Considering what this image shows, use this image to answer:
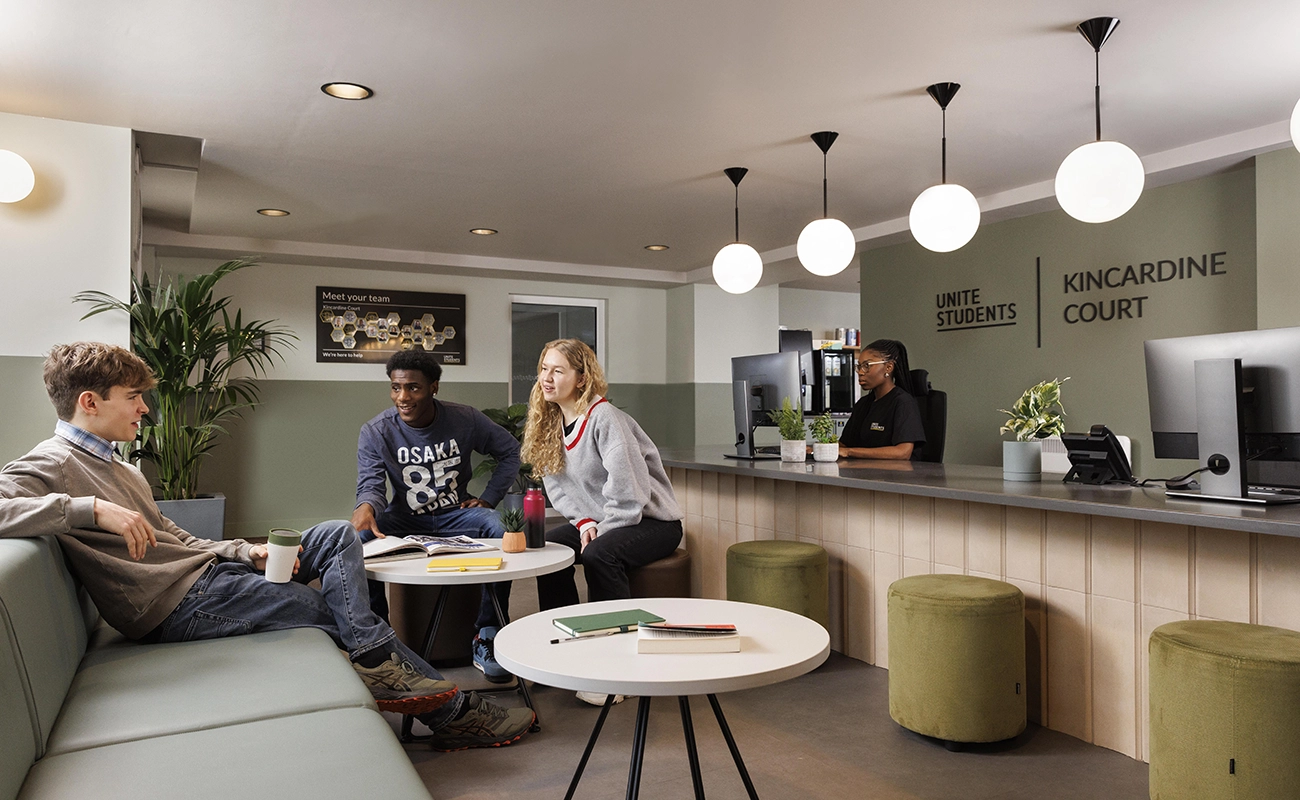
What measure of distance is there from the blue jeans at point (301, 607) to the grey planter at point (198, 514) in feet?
5.97

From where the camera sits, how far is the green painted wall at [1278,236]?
4.16 meters

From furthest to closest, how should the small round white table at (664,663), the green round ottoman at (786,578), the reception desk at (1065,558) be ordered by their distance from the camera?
the green round ottoman at (786,578) < the reception desk at (1065,558) < the small round white table at (664,663)

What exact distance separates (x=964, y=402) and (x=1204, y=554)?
12.4 ft

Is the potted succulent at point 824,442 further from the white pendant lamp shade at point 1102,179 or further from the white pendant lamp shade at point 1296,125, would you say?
the white pendant lamp shade at point 1296,125

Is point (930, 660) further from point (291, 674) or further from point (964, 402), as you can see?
point (964, 402)

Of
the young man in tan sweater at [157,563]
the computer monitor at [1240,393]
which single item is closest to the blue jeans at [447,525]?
the young man in tan sweater at [157,563]

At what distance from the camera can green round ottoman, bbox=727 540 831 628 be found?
3439mm

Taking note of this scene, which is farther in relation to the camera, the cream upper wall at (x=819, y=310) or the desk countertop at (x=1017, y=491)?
the cream upper wall at (x=819, y=310)

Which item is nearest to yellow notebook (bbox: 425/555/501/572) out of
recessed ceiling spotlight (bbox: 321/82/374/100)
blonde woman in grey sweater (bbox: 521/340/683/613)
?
blonde woman in grey sweater (bbox: 521/340/683/613)

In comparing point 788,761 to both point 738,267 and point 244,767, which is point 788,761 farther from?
point 738,267

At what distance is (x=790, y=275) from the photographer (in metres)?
8.00

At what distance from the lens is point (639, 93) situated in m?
3.63

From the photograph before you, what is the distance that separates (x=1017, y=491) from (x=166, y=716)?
7.71 feet

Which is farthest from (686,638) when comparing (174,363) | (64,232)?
(64,232)
